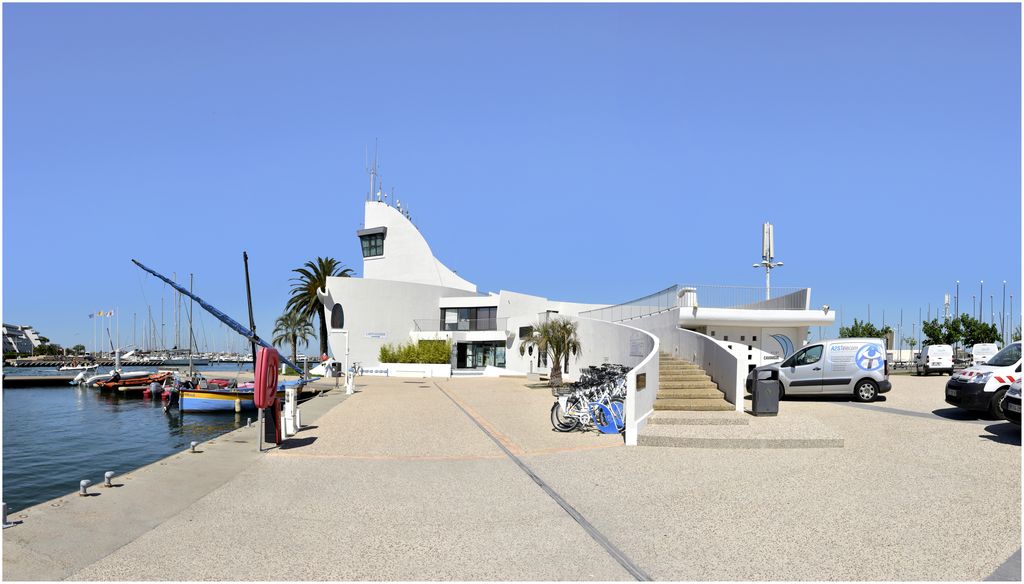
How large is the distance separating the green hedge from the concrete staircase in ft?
93.8

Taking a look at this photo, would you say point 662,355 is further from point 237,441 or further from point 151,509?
point 151,509

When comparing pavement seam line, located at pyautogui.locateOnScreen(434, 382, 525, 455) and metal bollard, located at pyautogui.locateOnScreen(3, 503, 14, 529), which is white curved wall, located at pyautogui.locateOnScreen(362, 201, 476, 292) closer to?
pavement seam line, located at pyautogui.locateOnScreen(434, 382, 525, 455)

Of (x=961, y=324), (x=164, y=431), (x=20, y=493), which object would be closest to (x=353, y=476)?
(x=20, y=493)

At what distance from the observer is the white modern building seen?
89.9ft

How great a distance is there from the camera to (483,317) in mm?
51281

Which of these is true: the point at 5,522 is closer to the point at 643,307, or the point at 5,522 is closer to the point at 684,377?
the point at 684,377

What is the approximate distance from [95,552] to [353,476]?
13.1ft

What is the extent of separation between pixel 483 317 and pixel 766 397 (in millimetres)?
37150

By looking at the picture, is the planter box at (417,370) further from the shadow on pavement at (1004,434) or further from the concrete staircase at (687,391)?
the shadow on pavement at (1004,434)

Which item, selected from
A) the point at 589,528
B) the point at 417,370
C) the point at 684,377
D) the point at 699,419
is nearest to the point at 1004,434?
the point at 699,419

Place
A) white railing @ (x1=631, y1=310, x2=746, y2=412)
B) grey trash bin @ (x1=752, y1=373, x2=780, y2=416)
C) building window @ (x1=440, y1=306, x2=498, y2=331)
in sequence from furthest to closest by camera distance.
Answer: building window @ (x1=440, y1=306, x2=498, y2=331)
white railing @ (x1=631, y1=310, x2=746, y2=412)
grey trash bin @ (x1=752, y1=373, x2=780, y2=416)

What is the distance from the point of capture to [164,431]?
2709cm

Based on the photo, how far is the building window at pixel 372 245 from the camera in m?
57.0

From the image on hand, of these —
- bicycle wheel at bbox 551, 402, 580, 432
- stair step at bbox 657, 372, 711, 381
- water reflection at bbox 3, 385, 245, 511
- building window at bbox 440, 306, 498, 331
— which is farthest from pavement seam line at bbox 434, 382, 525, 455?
building window at bbox 440, 306, 498, 331
